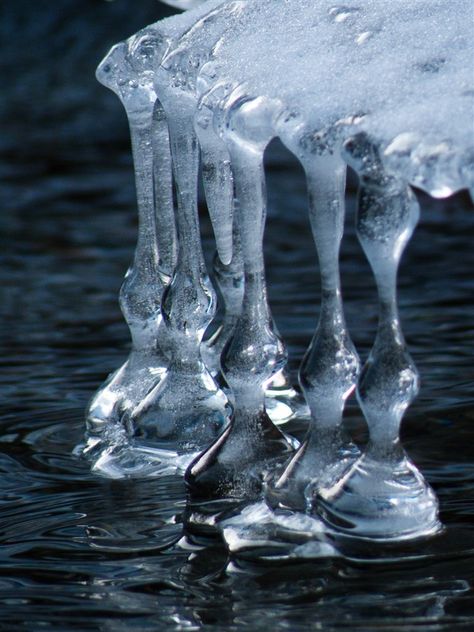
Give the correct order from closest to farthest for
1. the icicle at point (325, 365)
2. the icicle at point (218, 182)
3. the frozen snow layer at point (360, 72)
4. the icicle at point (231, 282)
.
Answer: the frozen snow layer at point (360, 72) < the icicle at point (325, 365) < the icicle at point (218, 182) < the icicle at point (231, 282)

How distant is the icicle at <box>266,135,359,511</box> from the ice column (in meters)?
0.54

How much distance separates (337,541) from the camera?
5.89ft

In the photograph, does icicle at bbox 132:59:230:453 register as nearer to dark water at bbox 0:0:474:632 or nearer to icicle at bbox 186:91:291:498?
dark water at bbox 0:0:474:632

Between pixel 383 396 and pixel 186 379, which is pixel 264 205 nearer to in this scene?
pixel 383 396

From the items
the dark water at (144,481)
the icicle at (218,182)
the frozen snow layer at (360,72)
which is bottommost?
the dark water at (144,481)

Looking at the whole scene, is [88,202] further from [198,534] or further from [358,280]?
[198,534]

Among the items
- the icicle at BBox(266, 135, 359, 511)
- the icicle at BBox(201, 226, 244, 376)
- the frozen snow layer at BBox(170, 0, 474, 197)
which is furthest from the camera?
the icicle at BBox(201, 226, 244, 376)

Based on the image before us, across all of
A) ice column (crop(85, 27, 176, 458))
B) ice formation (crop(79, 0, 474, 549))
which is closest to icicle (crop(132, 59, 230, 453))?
ice formation (crop(79, 0, 474, 549))

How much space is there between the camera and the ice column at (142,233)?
87.7 inches

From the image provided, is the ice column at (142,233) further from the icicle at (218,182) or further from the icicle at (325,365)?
the icicle at (325,365)

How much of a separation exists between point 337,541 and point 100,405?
2.28 feet

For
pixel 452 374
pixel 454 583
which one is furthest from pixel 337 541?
pixel 452 374

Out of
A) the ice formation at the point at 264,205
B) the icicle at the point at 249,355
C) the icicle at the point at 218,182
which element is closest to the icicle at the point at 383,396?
the ice formation at the point at 264,205

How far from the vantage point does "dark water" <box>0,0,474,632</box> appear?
1.68 m
